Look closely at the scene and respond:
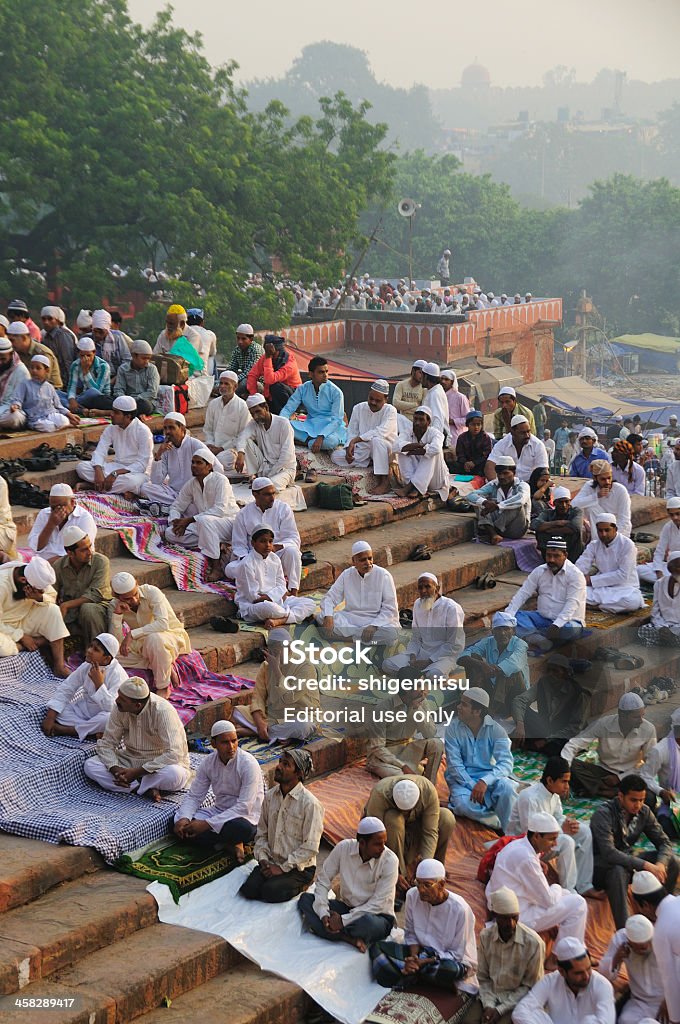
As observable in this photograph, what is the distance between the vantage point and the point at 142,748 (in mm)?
6883

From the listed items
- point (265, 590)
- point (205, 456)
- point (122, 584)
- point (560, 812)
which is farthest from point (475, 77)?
point (560, 812)

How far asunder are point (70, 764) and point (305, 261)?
17981mm

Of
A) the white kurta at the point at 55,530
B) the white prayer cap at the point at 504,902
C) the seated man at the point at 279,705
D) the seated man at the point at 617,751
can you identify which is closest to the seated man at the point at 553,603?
the seated man at the point at 617,751

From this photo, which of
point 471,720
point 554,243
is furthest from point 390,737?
point 554,243

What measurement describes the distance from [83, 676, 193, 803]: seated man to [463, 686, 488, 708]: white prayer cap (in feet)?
5.22

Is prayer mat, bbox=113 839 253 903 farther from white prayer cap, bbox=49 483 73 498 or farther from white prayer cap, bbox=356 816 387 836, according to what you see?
white prayer cap, bbox=49 483 73 498

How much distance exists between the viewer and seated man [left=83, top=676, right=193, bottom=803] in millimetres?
6812

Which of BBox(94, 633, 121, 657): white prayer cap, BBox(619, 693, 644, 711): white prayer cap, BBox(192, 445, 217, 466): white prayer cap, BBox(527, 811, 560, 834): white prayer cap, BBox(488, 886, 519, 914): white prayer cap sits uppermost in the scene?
BBox(192, 445, 217, 466): white prayer cap

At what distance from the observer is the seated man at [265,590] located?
8531 mm

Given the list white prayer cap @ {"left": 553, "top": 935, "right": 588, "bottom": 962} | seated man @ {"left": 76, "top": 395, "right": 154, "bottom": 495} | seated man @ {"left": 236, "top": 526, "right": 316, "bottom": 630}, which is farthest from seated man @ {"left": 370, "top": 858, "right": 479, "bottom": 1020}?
seated man @ {"left": 76, "top": 395, "right": 154, "bottom": 495}

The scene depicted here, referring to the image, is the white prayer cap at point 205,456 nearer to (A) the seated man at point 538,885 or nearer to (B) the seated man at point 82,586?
(B) the seated man at point 82,586

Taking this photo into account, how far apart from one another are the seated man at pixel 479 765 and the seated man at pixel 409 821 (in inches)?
21.3

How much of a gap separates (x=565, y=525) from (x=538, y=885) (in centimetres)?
397

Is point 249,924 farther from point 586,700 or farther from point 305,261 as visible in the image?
point 305,261
